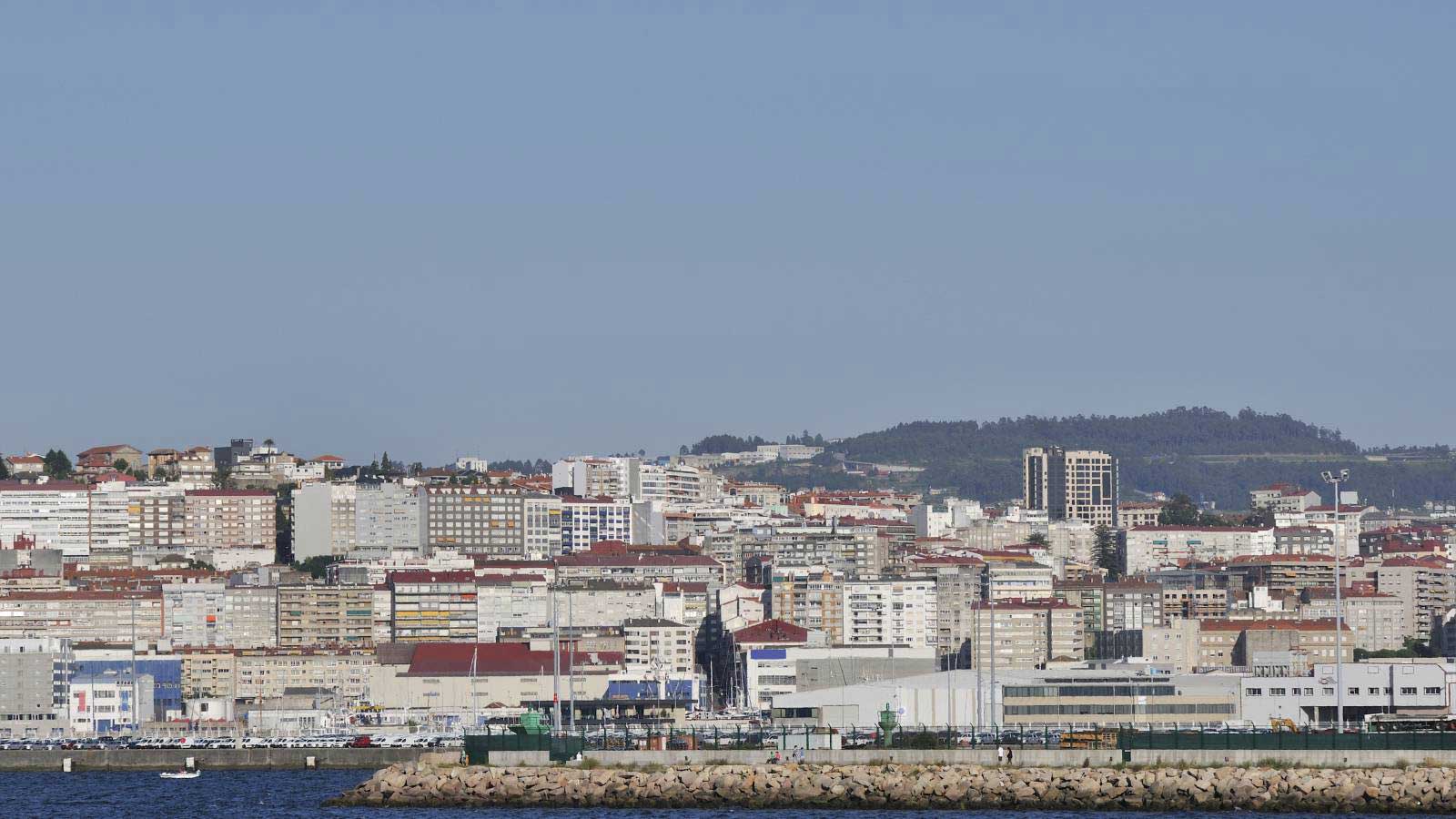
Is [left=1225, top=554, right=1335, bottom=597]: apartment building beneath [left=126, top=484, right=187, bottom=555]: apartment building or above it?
beneath

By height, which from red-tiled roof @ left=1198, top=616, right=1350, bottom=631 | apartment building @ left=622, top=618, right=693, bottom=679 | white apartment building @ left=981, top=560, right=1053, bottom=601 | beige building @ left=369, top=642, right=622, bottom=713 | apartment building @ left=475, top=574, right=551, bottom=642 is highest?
white apartment building @ left=981, top=560, right=1053, bottom=601

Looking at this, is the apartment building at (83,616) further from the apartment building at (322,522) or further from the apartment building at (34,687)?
the apartment building at (322,522)

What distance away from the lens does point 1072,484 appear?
185 m

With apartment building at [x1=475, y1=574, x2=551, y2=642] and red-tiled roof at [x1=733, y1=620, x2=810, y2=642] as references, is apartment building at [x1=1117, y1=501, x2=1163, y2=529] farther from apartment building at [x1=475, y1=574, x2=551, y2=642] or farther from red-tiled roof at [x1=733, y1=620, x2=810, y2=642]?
red-tiled roof at [x1=733, y1=620, x2=810, y2=642]

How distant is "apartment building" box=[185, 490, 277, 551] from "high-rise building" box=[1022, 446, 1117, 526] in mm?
62794

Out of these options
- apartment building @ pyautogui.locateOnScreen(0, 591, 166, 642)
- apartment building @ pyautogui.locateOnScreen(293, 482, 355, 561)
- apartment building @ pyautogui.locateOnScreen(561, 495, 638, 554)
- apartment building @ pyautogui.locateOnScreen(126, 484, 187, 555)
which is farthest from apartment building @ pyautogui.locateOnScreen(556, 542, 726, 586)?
apartment building @ pyautogui.locateOnScreen(126, 484, 187, 555)

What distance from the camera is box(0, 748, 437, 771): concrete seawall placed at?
68.6 m

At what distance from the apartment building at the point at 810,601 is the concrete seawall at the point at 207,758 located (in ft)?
107

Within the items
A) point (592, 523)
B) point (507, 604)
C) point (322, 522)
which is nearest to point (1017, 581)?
point (507, 604)

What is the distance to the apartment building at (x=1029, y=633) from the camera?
98.9m

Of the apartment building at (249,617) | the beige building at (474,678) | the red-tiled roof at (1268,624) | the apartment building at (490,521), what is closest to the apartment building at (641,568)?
the apartment building at (490,521)

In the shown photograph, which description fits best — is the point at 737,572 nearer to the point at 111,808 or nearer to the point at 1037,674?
the point at 1037,674

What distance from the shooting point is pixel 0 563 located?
114 metres

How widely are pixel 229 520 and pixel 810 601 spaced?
3085cm
